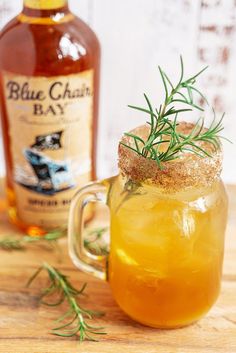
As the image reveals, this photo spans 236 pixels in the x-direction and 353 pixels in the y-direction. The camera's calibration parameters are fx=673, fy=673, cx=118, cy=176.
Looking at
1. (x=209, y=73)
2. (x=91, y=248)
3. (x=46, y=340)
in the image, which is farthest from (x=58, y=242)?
(x=209, y=73)

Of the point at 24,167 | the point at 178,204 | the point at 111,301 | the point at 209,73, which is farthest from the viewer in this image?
the point at 209,73

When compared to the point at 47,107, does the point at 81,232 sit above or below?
below

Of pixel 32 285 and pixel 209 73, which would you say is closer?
pixel 32 285

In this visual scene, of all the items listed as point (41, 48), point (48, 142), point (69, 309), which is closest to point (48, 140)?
point (48, 142)

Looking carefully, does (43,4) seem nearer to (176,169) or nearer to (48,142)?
(48,142)

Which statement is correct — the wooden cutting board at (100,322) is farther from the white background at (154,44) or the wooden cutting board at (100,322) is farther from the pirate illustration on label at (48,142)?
the white background at (154,44)

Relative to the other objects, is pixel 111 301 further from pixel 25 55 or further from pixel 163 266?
pixel 25 55

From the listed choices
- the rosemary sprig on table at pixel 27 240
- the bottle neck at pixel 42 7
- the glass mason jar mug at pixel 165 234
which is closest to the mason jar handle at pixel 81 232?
the glass mason jar mug at pixel 165 234
